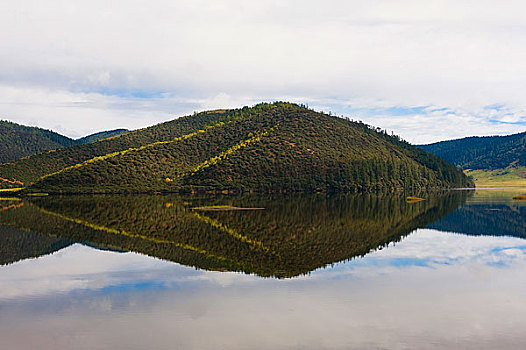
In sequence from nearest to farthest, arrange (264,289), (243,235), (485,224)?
(264,289) < (243,235) < (485,224)

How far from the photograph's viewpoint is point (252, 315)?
2198 centimetres

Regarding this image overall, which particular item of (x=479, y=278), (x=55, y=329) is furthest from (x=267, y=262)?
(x=55, y=329)

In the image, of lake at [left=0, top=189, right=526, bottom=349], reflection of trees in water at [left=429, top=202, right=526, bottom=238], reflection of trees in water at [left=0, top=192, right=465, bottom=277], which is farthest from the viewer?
reflection of trees in water at [left=429, top=202, right=526, bottom=238]

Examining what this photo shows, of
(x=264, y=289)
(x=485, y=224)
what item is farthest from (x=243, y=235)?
(x=485, y=224)

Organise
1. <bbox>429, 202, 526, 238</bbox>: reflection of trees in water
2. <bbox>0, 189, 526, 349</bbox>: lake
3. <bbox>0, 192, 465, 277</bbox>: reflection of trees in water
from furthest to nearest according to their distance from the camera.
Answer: <bbox>429, 202, 526, 238</bbox>: reflection of trees in water
<bbox>0, 192, 465, 277</bbox>: reflection of trees in water
<bbox>0, 189, 526, 349</bbox>: lake

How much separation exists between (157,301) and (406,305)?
12.4 metres

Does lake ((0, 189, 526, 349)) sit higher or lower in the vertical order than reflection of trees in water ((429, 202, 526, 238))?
lower

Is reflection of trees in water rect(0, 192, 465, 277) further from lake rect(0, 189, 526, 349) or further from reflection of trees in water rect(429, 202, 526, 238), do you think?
reflection of trees in water rect(429, 202, 526, 238)

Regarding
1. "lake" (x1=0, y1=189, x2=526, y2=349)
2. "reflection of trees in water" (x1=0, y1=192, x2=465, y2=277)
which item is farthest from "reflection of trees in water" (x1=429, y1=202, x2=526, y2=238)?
"reflection of trees in water" (x1=0, y1=192, x2=465, y2=277)

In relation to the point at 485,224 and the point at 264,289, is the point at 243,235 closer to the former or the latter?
the point at 264,289

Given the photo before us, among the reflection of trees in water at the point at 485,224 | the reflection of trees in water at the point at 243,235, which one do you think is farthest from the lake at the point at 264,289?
the reflection of trees in water at the point at 485,224

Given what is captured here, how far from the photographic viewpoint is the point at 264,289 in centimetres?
2683

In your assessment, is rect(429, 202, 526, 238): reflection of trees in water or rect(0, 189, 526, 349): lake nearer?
rect(0, 189, 526, 349): lake

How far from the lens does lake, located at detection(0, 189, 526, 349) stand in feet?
63.0
